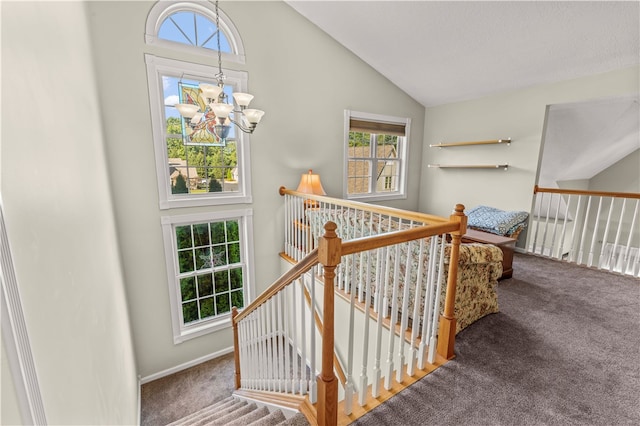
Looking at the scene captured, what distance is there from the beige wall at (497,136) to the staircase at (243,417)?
13.5 ft

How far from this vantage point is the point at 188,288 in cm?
371

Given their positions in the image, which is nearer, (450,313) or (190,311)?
(450,313)

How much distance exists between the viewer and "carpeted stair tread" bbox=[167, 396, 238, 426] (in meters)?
2.64

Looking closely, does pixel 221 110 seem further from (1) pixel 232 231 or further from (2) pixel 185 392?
(2) pixel 185 392

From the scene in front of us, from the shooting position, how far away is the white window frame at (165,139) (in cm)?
301

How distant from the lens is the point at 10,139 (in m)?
0.83

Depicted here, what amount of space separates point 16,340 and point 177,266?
9.87 feet

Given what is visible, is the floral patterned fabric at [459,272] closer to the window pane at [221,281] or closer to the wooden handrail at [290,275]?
the wooden handrail at [290,275]

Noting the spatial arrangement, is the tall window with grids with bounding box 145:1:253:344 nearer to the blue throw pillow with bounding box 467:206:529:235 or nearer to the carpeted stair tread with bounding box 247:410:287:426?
the carpeted stair tread with bounding box 247:410:287:426

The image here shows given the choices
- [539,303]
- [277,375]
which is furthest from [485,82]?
[277,375]

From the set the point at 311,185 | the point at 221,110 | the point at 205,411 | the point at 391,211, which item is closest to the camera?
the point at 221,110

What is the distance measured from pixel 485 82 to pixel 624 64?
1.36m

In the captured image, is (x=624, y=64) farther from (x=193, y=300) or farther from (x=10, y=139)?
(x=193, y=300)

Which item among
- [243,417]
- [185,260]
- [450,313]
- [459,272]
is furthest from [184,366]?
[459,272]
